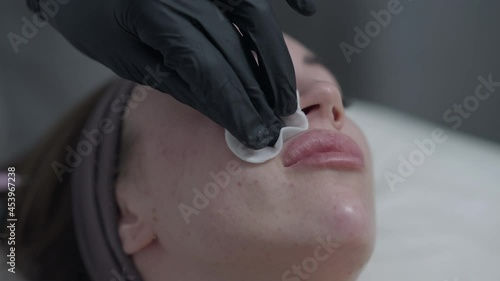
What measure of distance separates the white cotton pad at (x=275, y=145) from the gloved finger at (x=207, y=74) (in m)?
0.02

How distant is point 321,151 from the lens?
98 cm

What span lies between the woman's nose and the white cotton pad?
30mm

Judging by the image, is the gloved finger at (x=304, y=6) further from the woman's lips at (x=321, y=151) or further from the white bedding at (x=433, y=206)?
the white bedding at (x=433, y=206)

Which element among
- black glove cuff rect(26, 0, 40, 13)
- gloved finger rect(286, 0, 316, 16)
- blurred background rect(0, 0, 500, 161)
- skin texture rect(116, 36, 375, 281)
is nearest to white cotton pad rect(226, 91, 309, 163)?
skin texture rect(116, 36, 375, 281)

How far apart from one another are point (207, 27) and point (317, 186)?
11.7 inches

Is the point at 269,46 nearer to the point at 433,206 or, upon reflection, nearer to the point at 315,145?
the point at 315,145

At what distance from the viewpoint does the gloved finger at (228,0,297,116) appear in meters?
0.95

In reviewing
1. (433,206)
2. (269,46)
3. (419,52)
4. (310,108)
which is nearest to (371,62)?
(419,52)

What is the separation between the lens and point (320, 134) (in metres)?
0.98

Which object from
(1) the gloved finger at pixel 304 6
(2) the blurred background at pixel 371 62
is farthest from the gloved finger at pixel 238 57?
(2) the blurred background at pixel 371 62

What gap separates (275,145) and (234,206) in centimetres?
12

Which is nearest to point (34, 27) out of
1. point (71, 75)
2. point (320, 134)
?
point (71, 75)

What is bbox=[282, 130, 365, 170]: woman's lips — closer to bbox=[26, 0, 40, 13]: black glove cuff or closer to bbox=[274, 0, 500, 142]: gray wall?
bbox=[26, 0, 40, 13]: black glove cuff

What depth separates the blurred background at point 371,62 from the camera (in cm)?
168
